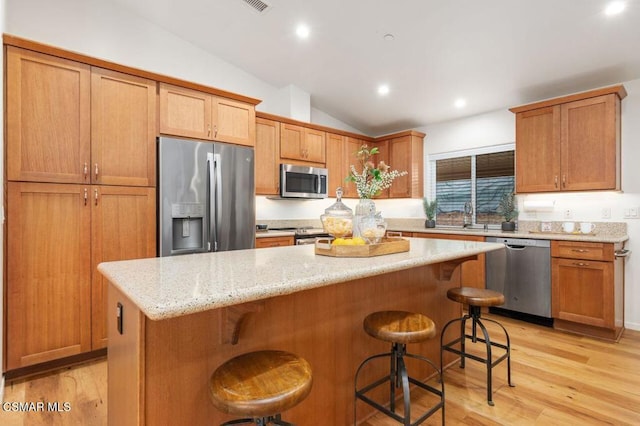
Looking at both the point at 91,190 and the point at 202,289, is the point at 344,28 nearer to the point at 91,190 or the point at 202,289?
the point at 91,190

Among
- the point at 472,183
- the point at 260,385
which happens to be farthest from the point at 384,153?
the point at 260,385

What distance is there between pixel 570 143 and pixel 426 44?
1832 mm

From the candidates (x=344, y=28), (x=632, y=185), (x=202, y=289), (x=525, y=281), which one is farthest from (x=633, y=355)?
(x=344, y=28)

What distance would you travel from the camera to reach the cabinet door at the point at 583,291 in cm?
303

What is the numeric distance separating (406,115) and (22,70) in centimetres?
427

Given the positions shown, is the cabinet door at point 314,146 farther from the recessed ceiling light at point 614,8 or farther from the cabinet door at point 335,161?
the recessed ceiling light at point 614,8

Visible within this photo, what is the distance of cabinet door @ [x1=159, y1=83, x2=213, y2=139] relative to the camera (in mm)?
3055

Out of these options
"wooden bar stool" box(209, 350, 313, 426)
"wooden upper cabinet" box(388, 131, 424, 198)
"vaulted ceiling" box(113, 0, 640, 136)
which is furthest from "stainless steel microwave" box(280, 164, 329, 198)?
"wooden bar stool" box(209, 350, 313, 426)

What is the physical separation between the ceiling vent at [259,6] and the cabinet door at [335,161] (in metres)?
1.99

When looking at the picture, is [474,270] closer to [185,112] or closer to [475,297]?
[475,297]

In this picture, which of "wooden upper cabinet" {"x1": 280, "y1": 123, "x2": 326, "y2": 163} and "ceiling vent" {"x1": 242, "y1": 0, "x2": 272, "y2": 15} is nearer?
"ceiling vent" {"x1": 242, "y1": 0, "x2": 272, "y2": 15}

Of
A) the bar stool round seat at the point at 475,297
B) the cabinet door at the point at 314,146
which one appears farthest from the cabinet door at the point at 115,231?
the bar stool round seat at the point at 475,297

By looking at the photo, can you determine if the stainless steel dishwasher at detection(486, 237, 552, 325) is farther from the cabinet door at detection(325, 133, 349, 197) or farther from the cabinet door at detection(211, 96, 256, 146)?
the cabinet door at detection(211, 96, 256, 146)

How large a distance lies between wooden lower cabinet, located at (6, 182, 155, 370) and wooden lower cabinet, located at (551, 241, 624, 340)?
13.1ft
